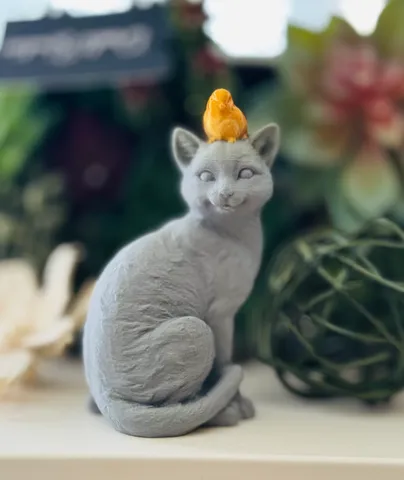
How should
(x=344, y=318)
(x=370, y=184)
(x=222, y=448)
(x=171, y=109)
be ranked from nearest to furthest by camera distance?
(x=222, y=448), (x=344, y=318), (x=370, y=184), (x=171, y=109)

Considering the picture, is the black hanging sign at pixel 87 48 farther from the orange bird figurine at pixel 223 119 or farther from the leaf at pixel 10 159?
the orange bird figurine at pixel 223 119

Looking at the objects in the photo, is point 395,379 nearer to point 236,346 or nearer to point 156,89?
point 236,346

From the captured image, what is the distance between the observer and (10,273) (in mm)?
694

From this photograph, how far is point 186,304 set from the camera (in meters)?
0.50

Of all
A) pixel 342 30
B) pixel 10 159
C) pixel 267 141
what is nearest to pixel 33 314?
pixel 10 159

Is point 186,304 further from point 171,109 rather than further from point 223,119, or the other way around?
point 171,109

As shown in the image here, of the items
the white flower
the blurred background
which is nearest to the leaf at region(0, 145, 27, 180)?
the blurred background

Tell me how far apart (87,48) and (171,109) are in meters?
0.13

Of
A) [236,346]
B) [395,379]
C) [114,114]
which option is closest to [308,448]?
[395,379]

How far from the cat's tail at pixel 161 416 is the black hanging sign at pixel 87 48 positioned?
1.20 feet

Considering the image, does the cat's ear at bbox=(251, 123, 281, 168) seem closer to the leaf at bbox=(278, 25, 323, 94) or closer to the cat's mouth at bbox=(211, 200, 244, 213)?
the cat's mouth at bbox=(211, 200, 244, 213)

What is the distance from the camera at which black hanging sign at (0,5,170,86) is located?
0.69m

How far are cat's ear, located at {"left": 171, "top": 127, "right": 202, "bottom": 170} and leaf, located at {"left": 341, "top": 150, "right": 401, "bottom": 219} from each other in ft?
0.73

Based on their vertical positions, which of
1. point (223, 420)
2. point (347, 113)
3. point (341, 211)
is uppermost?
point (347, 113)
